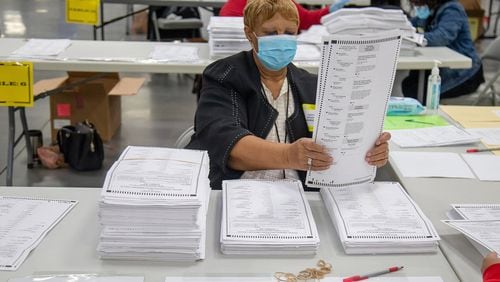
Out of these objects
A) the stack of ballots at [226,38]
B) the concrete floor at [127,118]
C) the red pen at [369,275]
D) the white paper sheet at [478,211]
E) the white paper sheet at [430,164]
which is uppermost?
the stack of ballots at [226,38]

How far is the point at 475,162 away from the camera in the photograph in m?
1.89

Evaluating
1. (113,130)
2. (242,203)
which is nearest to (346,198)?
(242,203)

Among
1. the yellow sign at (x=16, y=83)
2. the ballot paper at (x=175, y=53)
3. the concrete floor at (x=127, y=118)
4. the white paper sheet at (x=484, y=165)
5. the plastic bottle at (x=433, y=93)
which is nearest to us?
the white paper sheet at (x=484, y=165)

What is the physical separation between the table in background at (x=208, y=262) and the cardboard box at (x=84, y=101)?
264 centimetres

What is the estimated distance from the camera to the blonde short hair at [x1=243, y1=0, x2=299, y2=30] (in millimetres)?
1815

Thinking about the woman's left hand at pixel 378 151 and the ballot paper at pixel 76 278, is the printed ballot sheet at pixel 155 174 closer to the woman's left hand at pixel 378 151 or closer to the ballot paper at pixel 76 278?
the ballot paper at pixel 76 278

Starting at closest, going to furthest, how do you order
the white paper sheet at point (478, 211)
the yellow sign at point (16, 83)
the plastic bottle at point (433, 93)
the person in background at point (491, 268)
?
the person in background at point (491, 268) < the white paper sheet at point (478, 211) < the yellow sign at point (16, 83) < the plastic bottle at point (433, 93)

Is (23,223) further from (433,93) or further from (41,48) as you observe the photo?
(41,48)

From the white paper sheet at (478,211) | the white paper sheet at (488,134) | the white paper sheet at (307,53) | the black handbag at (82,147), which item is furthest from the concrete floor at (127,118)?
the white paper sheet at (478,211)

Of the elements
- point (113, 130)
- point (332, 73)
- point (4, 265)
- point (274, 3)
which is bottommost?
point (113, 130)

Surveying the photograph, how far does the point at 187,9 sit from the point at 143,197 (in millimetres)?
4938

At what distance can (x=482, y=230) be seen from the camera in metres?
1.38

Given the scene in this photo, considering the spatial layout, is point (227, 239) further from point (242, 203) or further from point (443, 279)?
point (443, 279)

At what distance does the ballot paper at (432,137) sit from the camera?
2.04 metres
